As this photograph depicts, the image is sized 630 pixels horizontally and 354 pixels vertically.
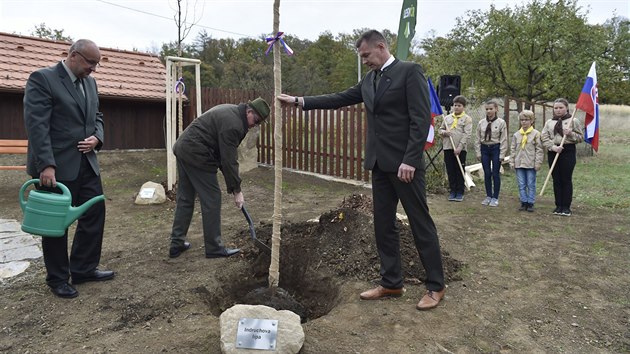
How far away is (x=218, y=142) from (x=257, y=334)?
2279mm

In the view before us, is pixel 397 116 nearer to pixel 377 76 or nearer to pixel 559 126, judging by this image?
pixel 377 76

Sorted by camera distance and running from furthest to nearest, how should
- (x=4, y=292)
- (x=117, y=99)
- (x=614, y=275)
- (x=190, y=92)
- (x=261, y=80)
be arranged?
(x=261, y=80) < (x=190, y=92) < (x=117, y=99) < (x=614, y=275) < (x=4, y=292)

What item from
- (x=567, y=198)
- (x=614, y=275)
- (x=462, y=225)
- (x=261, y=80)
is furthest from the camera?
(x=261, y=80)

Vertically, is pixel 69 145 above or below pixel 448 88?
below

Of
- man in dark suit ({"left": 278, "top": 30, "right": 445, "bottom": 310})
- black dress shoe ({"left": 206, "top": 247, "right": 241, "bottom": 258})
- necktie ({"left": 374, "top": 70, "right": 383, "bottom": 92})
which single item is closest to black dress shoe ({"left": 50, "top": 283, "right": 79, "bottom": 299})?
black dress shoe ({"left": 206, "top": 247, "right": 241, "bottom": 258})

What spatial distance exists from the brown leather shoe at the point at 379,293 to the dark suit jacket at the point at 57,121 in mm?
2522

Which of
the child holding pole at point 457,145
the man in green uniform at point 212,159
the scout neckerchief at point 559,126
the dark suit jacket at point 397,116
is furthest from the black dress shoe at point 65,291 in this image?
the scout neckerchief at point 559,126

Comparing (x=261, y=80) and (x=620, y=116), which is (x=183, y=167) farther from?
(x=620, y=116)

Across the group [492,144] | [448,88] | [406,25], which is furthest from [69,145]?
[448,88]

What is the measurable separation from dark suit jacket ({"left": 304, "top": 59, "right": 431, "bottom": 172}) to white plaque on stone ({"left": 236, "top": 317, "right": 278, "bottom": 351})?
146 centimetres

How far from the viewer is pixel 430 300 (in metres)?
3.46

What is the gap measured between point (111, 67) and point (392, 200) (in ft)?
30.9

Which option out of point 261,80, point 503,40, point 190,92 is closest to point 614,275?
point 190,92

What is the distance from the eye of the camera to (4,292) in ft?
12.3
